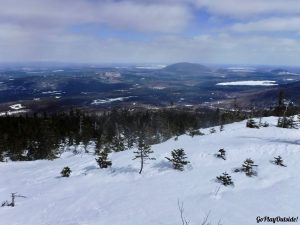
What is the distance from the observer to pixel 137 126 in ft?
381

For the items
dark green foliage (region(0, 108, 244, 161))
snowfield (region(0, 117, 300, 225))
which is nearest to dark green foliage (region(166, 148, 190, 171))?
snowfield (region(0, 117, 300, 225))

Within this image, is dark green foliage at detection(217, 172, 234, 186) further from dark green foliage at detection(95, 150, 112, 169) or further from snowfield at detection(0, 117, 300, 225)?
dark green foliage at detection(95, 150, 112, 169)

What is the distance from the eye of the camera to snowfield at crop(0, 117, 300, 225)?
2122 cm

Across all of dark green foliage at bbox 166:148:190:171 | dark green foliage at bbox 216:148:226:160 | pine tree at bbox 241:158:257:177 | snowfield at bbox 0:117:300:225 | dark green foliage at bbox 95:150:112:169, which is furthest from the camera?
dark green foliage at bbox 95:150:112:169

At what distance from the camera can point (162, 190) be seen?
2633 centimetres

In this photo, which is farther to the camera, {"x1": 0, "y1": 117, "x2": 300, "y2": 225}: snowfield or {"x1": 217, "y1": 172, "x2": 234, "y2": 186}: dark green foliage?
{"x1": 217, "y1": 172, "x2": 234, "y2": 186}: dark green foliage

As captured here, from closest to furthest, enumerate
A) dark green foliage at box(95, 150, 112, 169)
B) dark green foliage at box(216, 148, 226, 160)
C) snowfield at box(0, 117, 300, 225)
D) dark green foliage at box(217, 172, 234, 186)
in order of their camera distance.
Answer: snowfield at box(0, 117, 300, 225) → dark green foliage at box(217, 172, 234, 186) → dark green foliage at box(216, 148, 226, 160) → dark green foliage at box(95, 150, 112, 169)

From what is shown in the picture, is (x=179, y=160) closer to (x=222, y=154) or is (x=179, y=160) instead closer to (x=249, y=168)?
(x=222, y=154)

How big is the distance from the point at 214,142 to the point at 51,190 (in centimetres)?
1979

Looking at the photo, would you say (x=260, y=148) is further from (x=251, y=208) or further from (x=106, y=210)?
(x=106, y=210)

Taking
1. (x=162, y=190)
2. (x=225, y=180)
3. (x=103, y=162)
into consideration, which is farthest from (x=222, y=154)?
(x=103, y=162)

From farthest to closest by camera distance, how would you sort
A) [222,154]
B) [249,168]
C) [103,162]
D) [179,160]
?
[103,162], [222,154], [179,160], [249,168]

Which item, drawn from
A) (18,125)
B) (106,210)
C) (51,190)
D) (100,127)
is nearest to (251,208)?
(106,210)

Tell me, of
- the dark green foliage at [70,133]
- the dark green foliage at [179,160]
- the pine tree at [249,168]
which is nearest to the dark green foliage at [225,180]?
the pine tree at [249,168]
